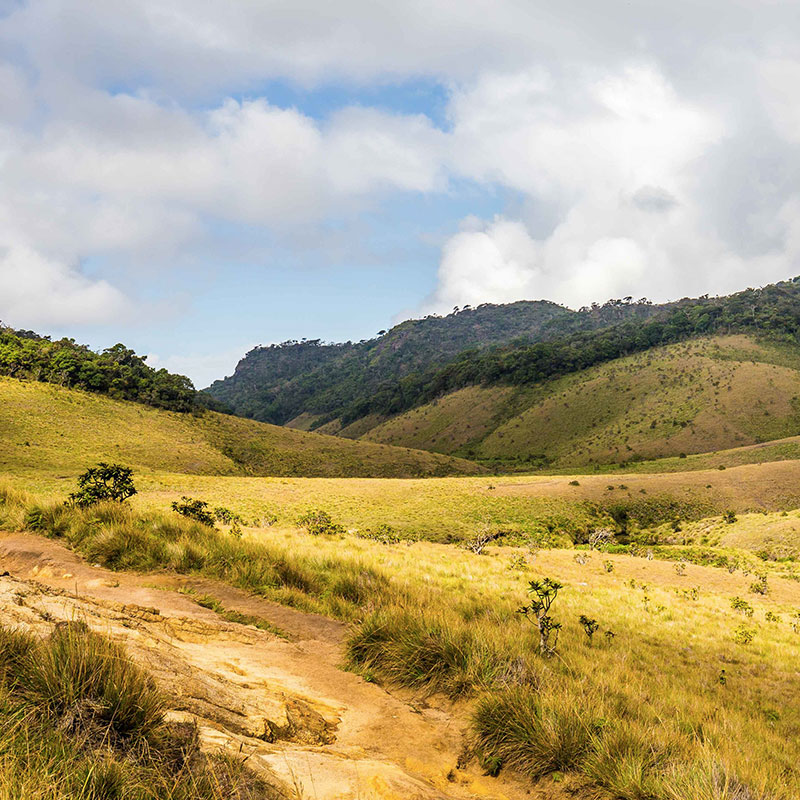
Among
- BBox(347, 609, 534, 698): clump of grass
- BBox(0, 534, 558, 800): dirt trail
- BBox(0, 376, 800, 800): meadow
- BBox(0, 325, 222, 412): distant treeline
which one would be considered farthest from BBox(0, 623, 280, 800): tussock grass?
BBox(0, 325, 222, 412): distant treeline

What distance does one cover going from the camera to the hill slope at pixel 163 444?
5353 cm

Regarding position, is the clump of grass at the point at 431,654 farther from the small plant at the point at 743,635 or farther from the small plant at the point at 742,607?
the small plant at the point at 742,607

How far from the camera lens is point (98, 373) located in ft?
259

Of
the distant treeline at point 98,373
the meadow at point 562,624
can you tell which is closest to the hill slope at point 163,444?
the distant treeline at point 98,373

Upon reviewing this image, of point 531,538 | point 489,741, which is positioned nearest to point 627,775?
point 489,741

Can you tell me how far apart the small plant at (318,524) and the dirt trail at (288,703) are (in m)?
16.2

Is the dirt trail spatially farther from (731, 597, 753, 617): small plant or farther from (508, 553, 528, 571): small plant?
(731, 597, 753, 617): small plant

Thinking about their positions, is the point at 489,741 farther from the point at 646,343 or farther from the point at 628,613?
the point at 646,343

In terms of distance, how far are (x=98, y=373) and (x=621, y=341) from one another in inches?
5004

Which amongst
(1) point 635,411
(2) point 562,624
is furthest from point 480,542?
(1) point 635,411

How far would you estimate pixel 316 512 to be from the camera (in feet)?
118

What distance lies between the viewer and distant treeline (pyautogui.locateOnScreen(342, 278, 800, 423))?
5217 inches

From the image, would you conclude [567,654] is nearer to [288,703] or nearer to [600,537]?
[288,703]

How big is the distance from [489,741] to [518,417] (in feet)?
382
